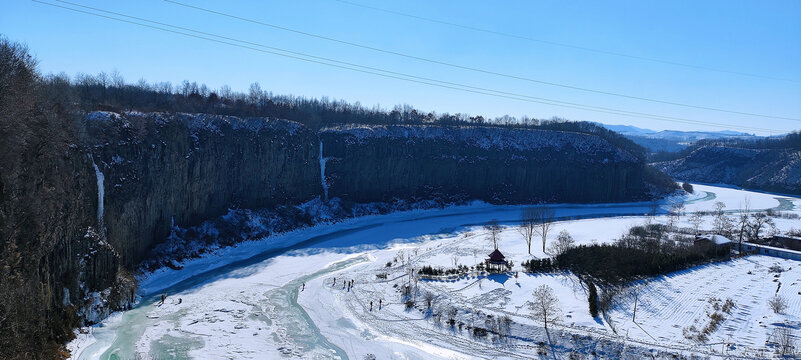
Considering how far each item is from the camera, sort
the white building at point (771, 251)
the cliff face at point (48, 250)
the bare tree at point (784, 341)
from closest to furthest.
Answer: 1. the cliff face at point (48, 250)
2. the bare tree at point (784, 341)
3. the white building at point (771, 251)

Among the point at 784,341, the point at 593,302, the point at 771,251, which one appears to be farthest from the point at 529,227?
the point at 784,341

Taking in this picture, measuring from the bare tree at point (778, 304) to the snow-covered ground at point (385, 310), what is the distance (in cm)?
37

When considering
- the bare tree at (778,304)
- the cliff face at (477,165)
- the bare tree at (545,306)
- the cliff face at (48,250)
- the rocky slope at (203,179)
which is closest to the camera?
the cliff face at (48,250)

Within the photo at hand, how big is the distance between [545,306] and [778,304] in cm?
1204

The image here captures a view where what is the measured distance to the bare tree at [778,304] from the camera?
945 inches

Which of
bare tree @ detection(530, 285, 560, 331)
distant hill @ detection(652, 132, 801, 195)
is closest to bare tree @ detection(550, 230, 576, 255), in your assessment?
bare tree @ detection(530, 285, 560, 331)

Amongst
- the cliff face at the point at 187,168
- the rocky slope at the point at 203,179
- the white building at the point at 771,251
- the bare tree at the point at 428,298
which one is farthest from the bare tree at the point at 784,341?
the cliff face at the point at 187,168

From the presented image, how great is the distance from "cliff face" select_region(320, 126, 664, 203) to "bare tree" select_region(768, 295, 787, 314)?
3989 cm

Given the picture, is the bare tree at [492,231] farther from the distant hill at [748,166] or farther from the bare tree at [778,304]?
the distant hill at [748,166]

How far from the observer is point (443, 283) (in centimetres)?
2861

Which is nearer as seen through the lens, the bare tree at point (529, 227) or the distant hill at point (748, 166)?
the bare tree at point (529, 227)

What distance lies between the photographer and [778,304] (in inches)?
951

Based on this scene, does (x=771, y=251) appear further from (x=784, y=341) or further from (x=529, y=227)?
(x=784, y=341)

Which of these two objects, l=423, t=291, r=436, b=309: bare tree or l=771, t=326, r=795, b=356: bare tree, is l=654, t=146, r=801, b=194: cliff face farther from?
l=423, t=291, r=436, b=309: bare tree
